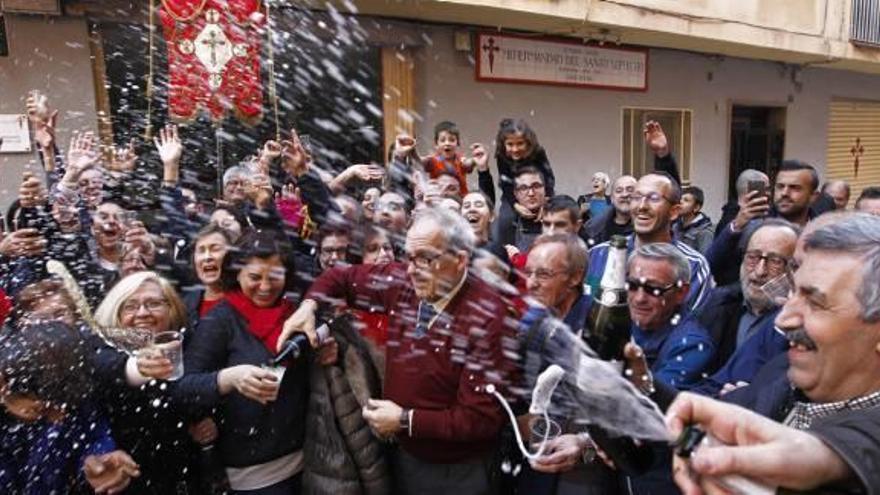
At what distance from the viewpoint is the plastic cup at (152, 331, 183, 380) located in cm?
252

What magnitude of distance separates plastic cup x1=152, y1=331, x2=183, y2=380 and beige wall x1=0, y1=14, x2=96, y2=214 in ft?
15.2

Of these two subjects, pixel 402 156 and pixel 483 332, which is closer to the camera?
pixel 483 332

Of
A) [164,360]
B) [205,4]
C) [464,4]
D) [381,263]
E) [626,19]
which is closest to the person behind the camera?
[164,360]

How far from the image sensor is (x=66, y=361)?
89.8 inches

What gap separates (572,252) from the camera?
303 cm

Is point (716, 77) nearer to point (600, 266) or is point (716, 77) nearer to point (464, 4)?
point (464, 4)

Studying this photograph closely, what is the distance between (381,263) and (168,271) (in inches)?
52.9

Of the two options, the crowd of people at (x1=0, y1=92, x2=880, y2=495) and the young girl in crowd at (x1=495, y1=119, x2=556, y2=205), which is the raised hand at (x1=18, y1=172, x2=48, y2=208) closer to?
the crowd of people at (x1=0, y1=92, x2=880, y2=495)

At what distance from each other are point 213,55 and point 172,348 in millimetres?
4929

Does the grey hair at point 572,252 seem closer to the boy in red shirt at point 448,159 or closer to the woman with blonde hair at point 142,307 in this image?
the woman with blonde hair at point 142,307

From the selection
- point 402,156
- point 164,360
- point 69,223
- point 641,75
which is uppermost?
point 641,75

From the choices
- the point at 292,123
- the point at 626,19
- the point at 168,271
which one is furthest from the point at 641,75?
the point at 168,271

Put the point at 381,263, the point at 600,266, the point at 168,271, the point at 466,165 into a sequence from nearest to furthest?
the point at 381,263, the point at 600,266, the point at 168,271, the point at 466,165

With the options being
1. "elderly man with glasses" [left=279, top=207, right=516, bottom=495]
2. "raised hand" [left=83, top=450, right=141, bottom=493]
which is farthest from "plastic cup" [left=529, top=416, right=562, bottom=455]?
"raised hand" [left=83, top=450, right=141, bottom=493]
